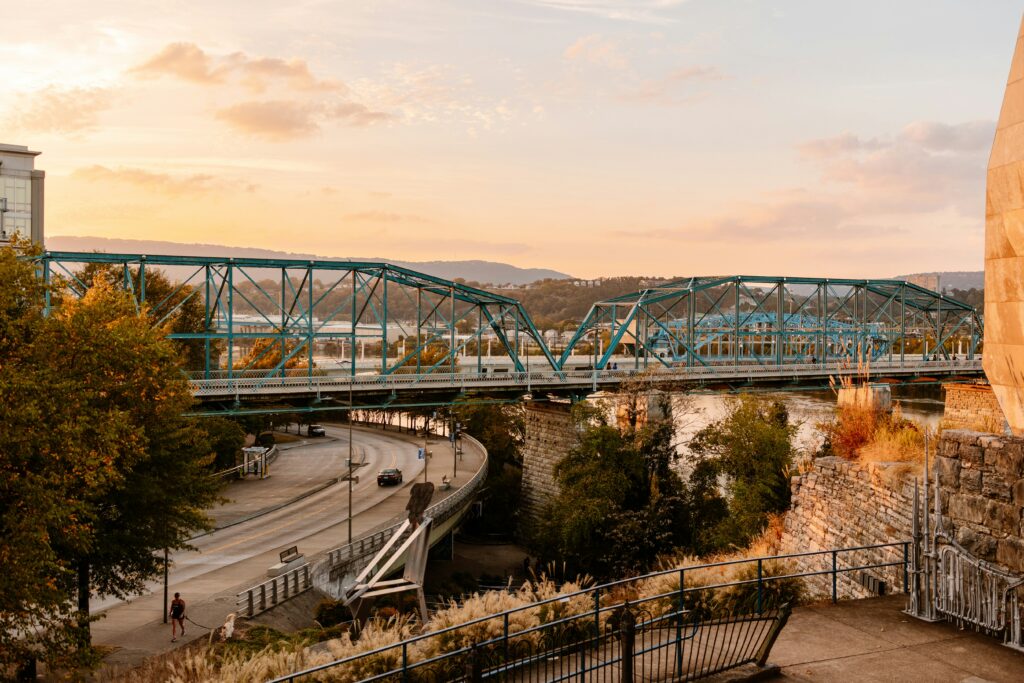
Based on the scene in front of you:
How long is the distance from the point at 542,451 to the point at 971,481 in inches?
1859

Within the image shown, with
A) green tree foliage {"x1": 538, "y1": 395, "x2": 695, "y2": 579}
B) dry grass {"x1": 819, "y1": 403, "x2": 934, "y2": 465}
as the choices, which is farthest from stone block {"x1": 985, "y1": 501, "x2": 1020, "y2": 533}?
green tree foliage {"x1": 538, "y1": 395, "x2": 695, "y2": 579}

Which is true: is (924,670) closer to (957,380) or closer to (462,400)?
(462,400)

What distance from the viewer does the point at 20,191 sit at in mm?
72562

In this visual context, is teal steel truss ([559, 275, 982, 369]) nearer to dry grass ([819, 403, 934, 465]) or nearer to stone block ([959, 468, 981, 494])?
dry grass ([819, 403, 934, 465])

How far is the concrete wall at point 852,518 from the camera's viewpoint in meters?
18.4

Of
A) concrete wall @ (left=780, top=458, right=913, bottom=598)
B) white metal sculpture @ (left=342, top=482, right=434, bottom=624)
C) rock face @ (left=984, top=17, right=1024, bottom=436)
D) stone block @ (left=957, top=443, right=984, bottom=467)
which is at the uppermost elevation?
rock face @ (left=984, top=17, right=1024, bottom=436)

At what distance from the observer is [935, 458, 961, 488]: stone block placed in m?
11.4

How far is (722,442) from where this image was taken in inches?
1950

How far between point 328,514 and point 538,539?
41.0 ft

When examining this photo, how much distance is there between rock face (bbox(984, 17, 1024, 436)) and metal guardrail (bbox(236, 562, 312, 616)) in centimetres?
2364

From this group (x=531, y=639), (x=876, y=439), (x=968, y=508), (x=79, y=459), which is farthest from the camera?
(x=876, y=439)

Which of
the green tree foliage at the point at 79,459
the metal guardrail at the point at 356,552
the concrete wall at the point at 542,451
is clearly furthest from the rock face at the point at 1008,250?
the concrete wall at the point at 542,451

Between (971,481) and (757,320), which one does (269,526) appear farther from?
(757,320)

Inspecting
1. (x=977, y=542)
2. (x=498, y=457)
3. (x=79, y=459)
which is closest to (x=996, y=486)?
(x=977, y=542)
